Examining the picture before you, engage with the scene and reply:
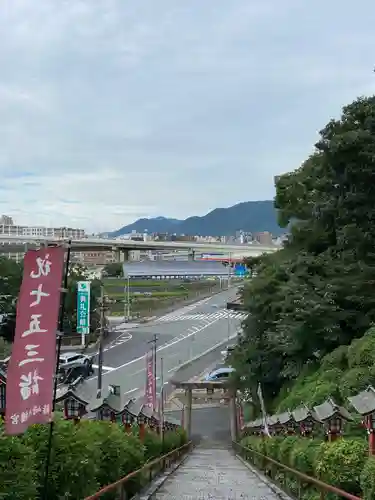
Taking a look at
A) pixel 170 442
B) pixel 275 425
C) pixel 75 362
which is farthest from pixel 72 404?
pixel 75 362

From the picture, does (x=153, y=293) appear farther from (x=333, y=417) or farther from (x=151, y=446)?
(x=333, y=417)

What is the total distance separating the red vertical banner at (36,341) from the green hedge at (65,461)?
1.14 feet

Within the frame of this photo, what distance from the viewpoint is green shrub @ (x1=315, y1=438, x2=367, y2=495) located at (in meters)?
8.45

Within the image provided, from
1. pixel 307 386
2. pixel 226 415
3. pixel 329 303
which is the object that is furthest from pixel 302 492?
pixel 226 415

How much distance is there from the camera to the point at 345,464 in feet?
28.2

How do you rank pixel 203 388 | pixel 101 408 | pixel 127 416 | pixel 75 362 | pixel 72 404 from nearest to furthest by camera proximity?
pixel 72 404 < pixel 101 408 < pixel 127 416 < pixel 203 388 < pixel 75 362

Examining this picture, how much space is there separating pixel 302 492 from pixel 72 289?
37.4 metres

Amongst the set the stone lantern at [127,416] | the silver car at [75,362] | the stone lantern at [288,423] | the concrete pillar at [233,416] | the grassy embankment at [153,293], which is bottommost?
the concrete pillar at [233,416]

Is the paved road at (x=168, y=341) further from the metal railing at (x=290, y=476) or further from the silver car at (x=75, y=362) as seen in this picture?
the metal railing at (x=290, y=476)

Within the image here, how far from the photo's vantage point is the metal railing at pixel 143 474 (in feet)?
24.9

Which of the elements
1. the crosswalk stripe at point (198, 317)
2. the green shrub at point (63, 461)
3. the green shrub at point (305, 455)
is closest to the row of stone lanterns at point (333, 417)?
the green shrub at point (305, 455)

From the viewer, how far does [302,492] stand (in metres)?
11.2

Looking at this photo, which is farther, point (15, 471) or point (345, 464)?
point (345, 464)

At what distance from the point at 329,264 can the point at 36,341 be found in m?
17.1
